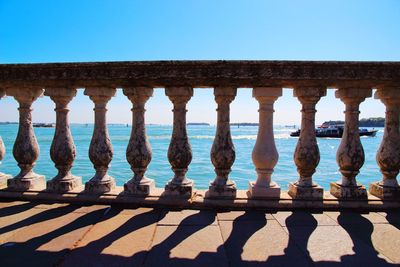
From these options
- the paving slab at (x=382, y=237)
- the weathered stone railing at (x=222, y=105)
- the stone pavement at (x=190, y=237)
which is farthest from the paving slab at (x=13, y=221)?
the paving slab at (x=382, y=237)

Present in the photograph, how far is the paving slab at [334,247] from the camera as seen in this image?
179cm

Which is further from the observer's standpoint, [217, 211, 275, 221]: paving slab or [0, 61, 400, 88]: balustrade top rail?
[0, 61, 400, 88]: balustrade top rail

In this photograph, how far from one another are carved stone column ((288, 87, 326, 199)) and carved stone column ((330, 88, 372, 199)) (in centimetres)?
27

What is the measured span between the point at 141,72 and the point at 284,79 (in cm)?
150

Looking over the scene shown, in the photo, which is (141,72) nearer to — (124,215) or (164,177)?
(124,215)

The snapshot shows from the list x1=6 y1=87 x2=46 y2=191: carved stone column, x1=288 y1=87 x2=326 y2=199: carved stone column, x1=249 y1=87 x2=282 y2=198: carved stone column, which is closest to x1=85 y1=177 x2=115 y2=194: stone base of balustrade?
x1=6 y1=87 x2=46 y2=191: carved stone column

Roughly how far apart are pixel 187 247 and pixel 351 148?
6.79ft

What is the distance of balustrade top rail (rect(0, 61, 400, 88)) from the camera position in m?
2.65

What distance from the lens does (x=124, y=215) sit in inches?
101

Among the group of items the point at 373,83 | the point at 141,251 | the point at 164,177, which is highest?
the point at 373,83

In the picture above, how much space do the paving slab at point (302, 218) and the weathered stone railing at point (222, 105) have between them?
0.74 ft

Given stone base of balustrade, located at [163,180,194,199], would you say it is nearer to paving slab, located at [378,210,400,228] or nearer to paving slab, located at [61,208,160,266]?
paving slab, located at [61,208,160,266]

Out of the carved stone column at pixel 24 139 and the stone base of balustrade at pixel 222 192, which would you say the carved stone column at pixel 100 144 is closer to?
the carved stone column at pixel 24 139

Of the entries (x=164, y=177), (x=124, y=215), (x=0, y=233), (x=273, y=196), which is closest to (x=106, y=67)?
(x=124, y=215)
